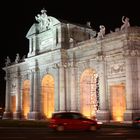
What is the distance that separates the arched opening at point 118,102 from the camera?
43438 millimetres

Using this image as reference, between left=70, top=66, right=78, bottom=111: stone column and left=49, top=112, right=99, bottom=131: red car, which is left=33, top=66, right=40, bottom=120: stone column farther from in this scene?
left=49, top=112, right=99, bottom=131: red car

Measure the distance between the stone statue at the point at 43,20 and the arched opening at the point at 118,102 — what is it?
1573 centimetres

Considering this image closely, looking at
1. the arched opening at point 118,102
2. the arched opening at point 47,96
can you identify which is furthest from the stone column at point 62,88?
the arched opening at point 118,102

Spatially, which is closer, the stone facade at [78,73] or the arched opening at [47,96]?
the stone facade at [78,73]

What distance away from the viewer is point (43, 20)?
2142 inches

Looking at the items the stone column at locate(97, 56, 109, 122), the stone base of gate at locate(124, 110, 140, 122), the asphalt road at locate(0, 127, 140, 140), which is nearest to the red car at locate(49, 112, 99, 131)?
the asphalt road at locate(0, 127, 140, 140)

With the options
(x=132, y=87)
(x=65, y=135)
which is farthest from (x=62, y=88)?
(x=65, y=135)

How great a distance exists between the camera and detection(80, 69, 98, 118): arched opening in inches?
1892

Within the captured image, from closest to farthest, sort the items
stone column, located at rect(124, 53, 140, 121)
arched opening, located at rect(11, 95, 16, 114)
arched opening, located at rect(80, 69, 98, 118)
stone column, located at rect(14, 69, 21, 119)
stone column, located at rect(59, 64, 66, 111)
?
stone column, located at rect(124, 53, 140, 121), arched opening, located at rect(80, 69, 98, 118), stone column, located at rect(59, 64, 66, 111), stone column, located at rect(14, 69, 21, 119), arched opening, located at rect(11, 95, 16, 114)

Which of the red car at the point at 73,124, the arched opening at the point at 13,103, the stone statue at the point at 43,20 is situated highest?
the stone statue at the point at 43,20

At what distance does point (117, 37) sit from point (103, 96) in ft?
25.2

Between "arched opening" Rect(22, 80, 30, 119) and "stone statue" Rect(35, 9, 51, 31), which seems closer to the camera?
"stone statue" Rect(35, 9, 51, 31)

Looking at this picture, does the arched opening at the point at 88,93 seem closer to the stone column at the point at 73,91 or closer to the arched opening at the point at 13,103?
the stone column at the point at 73,91

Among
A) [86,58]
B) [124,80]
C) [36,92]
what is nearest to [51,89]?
[36,92]
